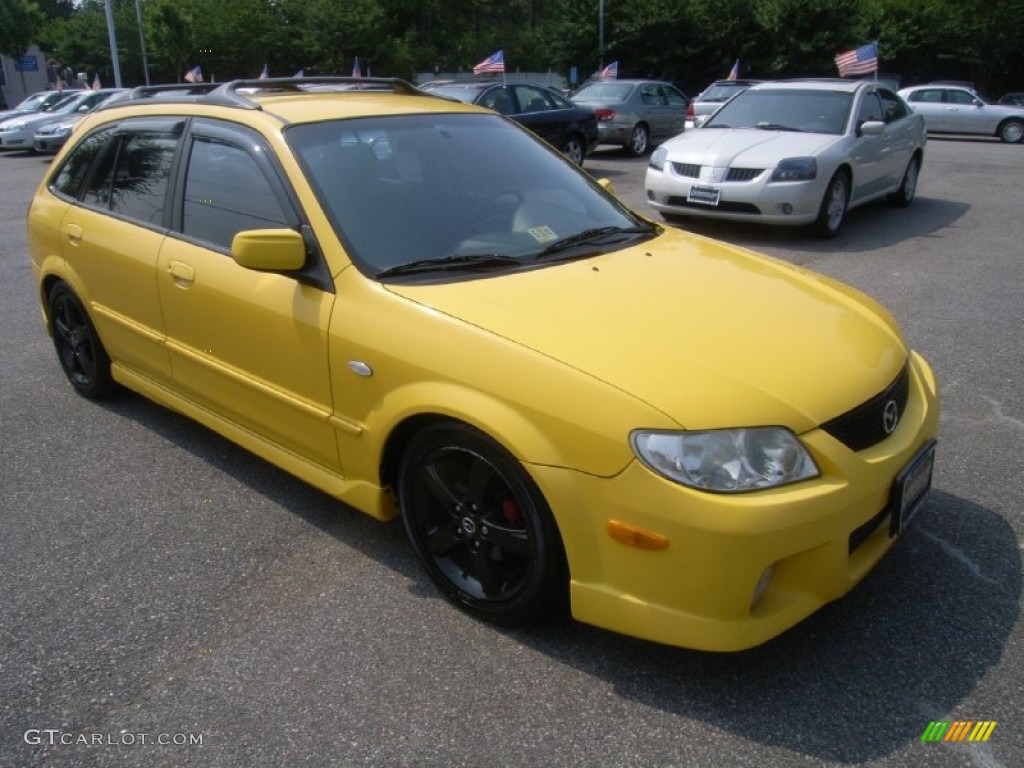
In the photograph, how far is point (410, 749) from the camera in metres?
2.41

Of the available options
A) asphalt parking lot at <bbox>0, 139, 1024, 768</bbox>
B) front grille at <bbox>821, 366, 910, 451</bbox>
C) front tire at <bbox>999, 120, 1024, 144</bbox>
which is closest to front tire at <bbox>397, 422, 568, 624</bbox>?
asphalt parking lot at <bbox>0, 139, 1024, 768</bbox>

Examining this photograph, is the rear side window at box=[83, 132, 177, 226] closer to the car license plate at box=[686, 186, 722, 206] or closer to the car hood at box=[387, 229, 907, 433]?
the car hood at box=[387, 229, 907, 433]

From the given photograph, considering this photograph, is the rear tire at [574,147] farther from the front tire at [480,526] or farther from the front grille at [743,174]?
the front tire at [480,526]

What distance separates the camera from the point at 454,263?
316cm

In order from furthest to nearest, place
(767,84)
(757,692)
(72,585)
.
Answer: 1. (767,84)
2. (72,585)
3. (757,692)

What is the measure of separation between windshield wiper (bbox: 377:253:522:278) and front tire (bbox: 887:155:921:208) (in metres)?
9.03

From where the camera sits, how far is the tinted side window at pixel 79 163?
14.9 ft

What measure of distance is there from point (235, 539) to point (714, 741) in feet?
6.59

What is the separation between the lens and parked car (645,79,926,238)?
8625mm

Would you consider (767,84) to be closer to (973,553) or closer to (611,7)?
(973,553)

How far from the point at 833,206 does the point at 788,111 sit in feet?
4.46

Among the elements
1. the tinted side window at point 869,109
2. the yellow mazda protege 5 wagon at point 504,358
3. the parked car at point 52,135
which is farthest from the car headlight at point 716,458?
the parked car at point 52,135

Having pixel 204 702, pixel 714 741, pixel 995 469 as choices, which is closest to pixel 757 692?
pixel 714 741

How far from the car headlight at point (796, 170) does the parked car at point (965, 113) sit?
16.7 m
